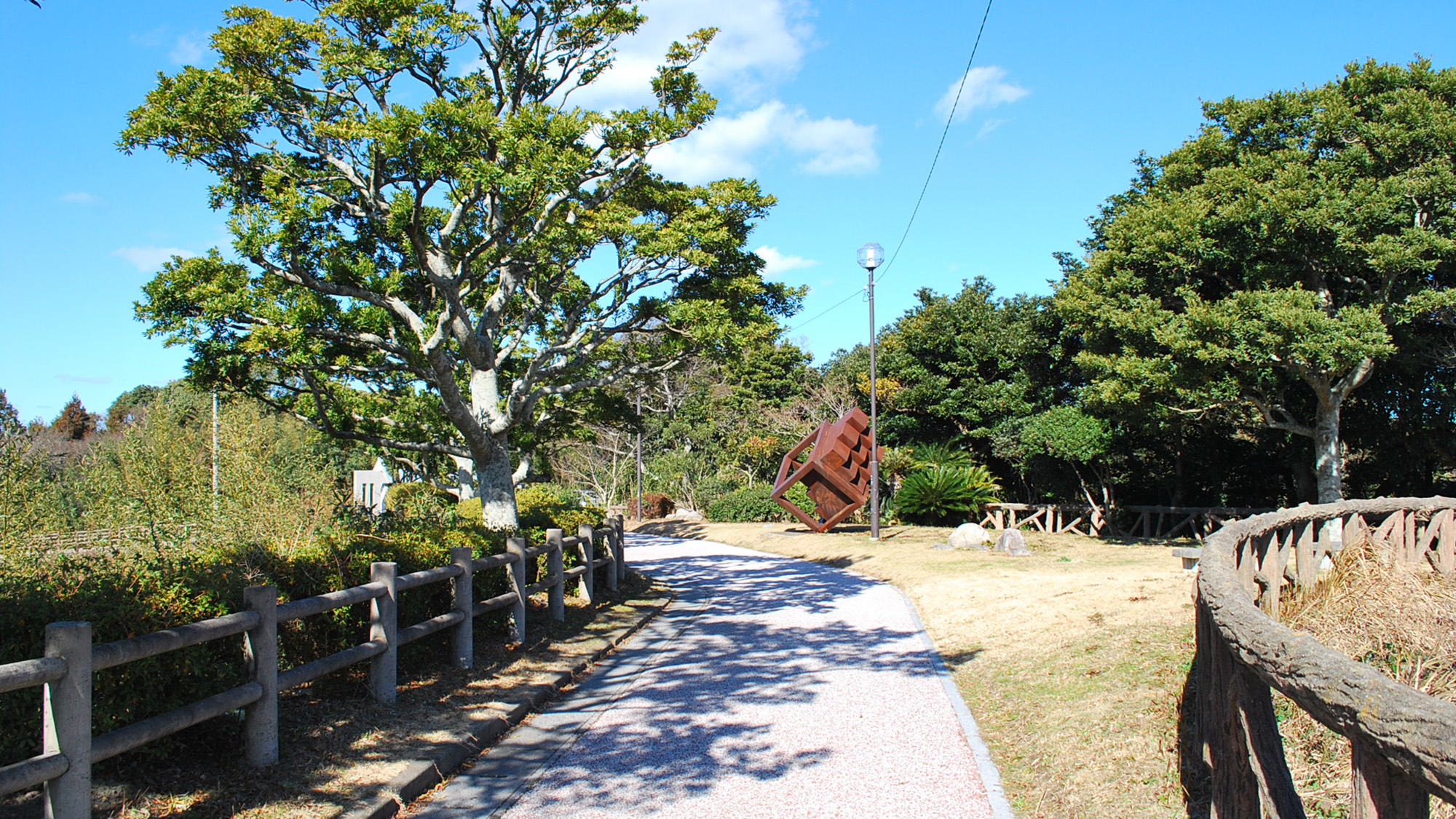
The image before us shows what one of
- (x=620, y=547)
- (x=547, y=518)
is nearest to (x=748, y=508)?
(x=620, y=547)

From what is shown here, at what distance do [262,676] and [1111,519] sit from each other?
77.7 feet

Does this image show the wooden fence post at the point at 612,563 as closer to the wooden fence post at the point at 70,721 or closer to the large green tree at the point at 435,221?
the large green tree at the point at 435,221

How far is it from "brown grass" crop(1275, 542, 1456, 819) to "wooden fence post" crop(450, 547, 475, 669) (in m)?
5.86

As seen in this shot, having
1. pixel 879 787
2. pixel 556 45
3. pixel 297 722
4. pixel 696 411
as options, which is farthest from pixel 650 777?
pixel 696 411

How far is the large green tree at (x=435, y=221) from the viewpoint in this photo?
10.2 metres

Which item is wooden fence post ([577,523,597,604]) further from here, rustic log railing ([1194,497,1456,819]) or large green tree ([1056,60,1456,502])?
large green tree ([1056,60,1456,502])

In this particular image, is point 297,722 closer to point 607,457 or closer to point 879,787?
point 879,787

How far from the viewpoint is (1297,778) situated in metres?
4.45

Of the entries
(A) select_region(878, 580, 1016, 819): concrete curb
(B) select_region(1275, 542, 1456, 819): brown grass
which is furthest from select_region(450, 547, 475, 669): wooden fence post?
(B) select_region(1275, 542, 1456, 819): brown grass

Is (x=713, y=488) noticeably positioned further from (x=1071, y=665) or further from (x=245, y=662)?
(x=245, y=662)

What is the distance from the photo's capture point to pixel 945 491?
84.2 ft

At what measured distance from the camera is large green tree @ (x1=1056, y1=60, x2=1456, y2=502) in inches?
582

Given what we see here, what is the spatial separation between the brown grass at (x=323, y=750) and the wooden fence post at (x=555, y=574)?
1.74 meters

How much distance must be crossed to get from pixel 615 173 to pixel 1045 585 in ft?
27.2
